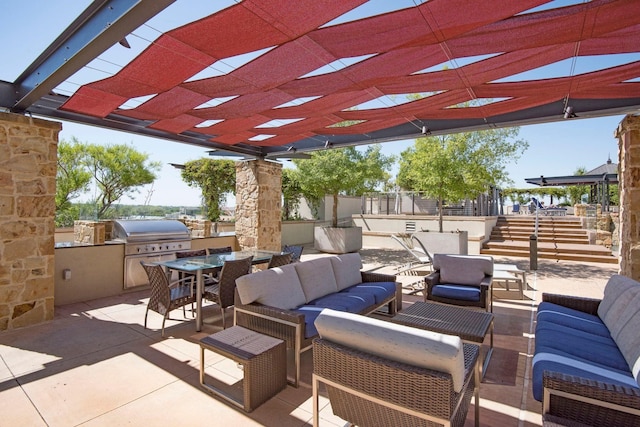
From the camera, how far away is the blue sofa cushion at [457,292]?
4.50m

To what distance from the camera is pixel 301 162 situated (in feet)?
36.2

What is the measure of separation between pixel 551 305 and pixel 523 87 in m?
2.45

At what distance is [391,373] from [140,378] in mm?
2421

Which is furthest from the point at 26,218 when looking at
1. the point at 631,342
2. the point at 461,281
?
the point at 631,342

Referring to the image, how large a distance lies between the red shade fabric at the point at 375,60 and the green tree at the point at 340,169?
5.74m

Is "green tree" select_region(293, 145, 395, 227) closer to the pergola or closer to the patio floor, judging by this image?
the pergola

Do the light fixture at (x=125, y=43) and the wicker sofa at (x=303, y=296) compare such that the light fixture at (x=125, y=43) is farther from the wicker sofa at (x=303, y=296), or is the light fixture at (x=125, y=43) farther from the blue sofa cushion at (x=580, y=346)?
the blue sofa cushion at (x=580, y=346)

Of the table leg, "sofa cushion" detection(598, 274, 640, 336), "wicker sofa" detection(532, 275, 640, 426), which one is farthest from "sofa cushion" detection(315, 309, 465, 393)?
the table leg

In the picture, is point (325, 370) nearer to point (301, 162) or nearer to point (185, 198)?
point (301, 162)

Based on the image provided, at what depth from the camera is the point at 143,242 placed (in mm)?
6324

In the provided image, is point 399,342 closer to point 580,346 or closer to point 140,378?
point 580,346

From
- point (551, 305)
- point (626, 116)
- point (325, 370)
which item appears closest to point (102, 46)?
point (325, 370)

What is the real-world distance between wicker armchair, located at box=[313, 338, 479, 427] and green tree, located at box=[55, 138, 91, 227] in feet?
40.9

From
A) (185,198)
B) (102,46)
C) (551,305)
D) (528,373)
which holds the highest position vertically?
(102,46)
